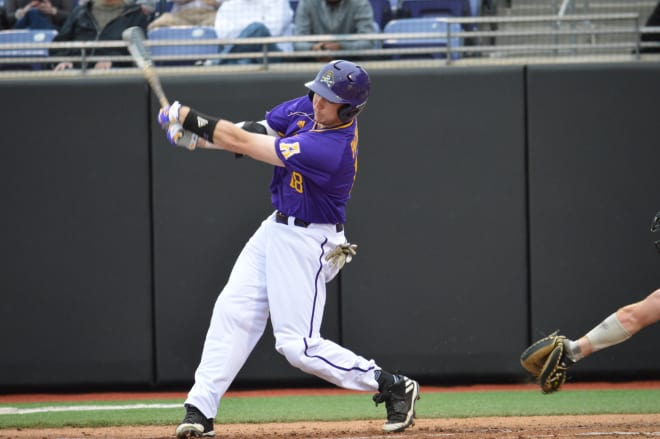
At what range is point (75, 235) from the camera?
313 inches

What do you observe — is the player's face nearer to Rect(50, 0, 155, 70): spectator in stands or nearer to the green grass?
the green grass

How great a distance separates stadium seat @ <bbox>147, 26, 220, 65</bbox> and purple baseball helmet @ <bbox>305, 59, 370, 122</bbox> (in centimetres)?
346

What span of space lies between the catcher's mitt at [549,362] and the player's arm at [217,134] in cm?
170

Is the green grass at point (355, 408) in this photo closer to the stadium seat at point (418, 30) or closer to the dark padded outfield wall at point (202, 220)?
the dark padded outfield wall at point (202, 220)

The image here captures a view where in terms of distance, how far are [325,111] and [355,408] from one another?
257 cm

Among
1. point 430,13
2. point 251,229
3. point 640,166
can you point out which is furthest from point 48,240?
point 640,166

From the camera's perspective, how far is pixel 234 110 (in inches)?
313

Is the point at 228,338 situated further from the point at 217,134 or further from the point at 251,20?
the point at 251,20

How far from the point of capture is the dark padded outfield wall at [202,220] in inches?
313

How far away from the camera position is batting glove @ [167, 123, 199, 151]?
4652 mm

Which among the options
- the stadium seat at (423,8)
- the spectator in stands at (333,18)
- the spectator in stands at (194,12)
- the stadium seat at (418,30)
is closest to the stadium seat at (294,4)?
the spectator in stands at (333,18)

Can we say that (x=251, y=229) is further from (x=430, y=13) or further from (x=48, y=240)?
(x=430, y=13)

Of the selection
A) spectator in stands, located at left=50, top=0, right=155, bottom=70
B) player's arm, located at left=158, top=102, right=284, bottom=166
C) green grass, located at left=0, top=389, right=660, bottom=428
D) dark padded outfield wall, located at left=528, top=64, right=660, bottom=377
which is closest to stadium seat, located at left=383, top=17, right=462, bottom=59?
dark padded outfield wall, located at left=528, top=64, right=660, bottom=377

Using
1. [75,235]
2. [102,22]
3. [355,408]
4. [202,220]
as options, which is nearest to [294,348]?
[355,408]
